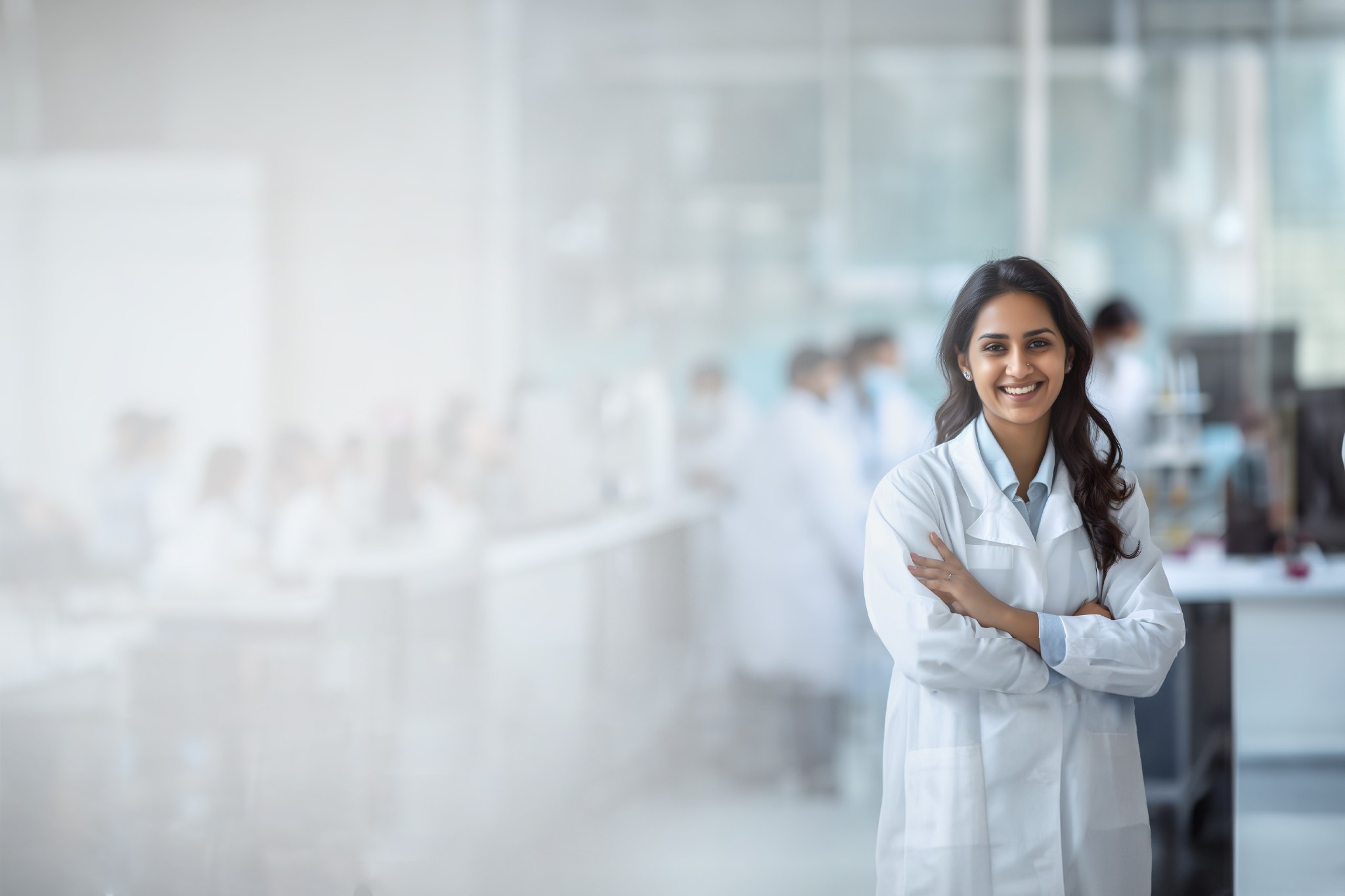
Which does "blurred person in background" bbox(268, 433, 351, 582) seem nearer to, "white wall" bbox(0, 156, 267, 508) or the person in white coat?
"white wall" bbox(0, 156, 267, 508)

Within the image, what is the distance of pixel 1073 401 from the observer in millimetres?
1597

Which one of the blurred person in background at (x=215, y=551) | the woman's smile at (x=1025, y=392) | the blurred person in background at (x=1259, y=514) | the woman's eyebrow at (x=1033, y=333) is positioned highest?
→ the woman's eyebrow at (x=1033, y=333)

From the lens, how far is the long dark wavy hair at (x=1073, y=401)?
1541 mm

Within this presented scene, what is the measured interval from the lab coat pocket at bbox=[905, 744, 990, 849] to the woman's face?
18.1 inches

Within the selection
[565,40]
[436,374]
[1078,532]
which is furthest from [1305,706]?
[565,40]

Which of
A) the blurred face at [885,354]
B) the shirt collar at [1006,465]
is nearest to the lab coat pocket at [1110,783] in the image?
the shirt collar at [1006,465]

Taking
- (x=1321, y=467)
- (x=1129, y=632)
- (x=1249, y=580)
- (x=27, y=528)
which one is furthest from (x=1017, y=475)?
(x=27, y=528)

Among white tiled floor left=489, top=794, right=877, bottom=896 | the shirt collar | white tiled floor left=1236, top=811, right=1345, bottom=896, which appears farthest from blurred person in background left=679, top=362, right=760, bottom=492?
the shirt collar

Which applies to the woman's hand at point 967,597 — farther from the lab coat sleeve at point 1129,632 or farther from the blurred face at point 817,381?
the blurred face at point 817,381

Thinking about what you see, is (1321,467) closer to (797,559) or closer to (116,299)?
(797,559)

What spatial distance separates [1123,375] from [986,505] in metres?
3.18

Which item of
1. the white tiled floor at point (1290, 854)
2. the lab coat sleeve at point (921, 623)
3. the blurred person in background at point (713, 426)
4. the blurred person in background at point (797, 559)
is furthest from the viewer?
the blurred person in background at point (713, 426)

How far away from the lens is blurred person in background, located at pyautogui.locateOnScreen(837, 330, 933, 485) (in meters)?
5.00

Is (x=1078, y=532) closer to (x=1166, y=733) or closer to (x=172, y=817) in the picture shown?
(x=1166, y=733)
